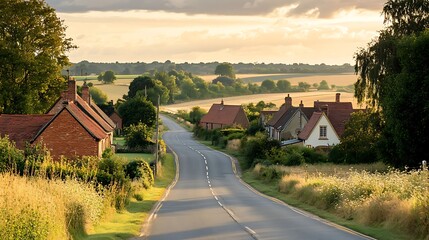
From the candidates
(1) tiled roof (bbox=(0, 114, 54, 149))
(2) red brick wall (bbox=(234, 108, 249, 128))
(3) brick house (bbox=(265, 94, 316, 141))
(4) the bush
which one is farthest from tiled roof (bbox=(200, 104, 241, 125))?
(4) the bush

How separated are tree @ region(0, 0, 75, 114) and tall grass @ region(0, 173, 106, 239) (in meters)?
39.4

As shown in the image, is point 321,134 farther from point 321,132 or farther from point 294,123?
point 294,123

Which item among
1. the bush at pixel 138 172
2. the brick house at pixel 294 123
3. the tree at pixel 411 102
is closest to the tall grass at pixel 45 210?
the bush at pixel 138 172

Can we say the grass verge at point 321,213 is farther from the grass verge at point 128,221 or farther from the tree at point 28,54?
the tree at point 28,54

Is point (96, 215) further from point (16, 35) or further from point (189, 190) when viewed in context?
point (16, 35)

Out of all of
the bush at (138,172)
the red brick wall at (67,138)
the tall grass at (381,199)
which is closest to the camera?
the tall grass at (381,199)

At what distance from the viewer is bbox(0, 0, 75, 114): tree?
203 feet

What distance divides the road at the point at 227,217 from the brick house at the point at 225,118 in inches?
2681

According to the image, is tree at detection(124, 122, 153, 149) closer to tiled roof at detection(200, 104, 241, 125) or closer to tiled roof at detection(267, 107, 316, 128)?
tiled roof at detection(267, 107, 316, 128)

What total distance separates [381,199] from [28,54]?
4315 centimetres

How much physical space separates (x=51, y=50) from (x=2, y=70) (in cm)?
522

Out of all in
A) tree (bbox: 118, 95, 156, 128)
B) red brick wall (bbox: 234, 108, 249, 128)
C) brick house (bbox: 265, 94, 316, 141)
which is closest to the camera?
brick house (bbox: 265, 94, 316, 141)

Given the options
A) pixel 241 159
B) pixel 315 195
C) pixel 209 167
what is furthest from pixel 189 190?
pixel 241 159

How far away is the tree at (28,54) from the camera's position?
203ft
